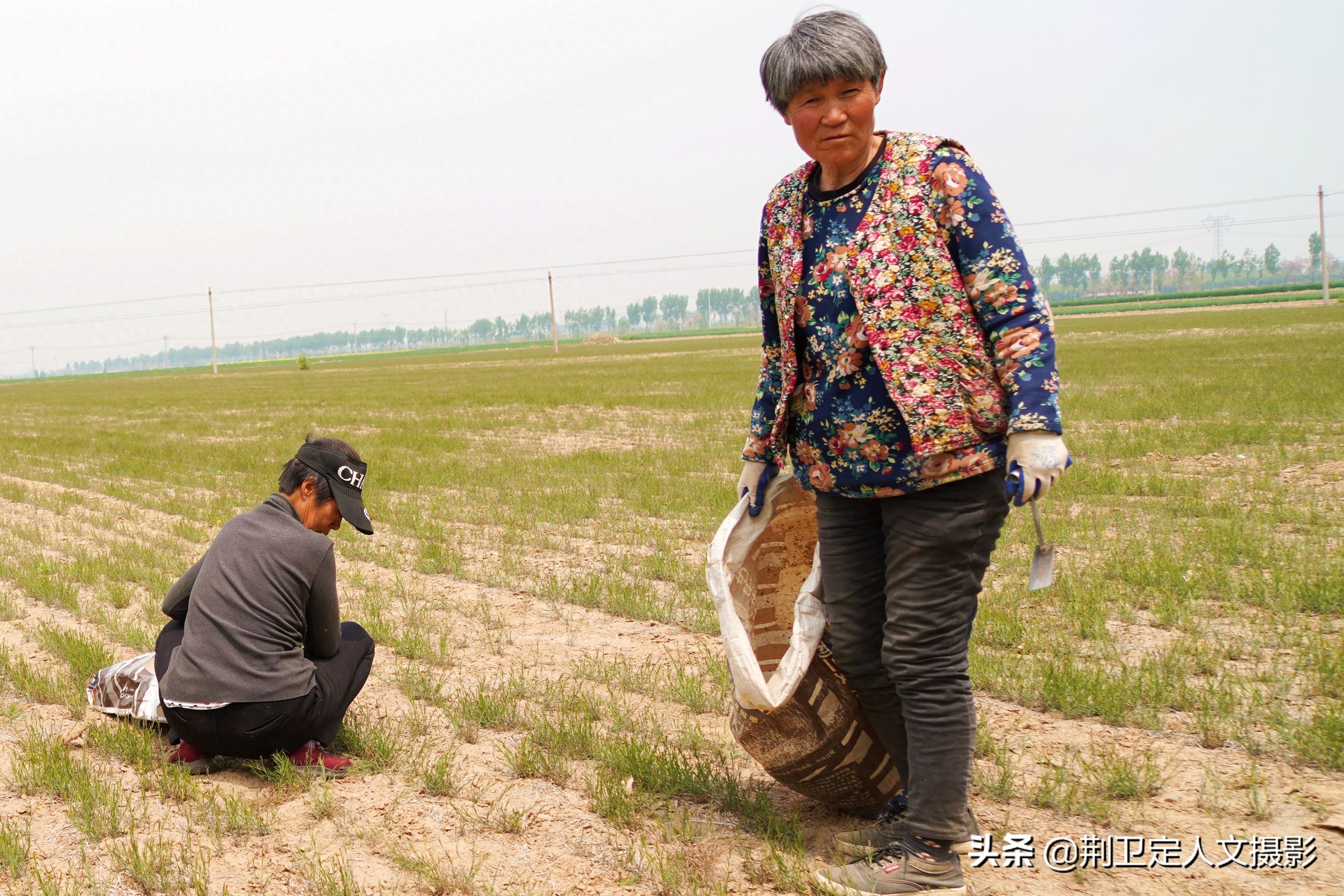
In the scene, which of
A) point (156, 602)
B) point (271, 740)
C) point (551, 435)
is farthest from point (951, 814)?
point (551, 435)

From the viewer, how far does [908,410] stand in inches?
108

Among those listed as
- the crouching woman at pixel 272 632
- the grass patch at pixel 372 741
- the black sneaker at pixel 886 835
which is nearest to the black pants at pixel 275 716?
the crouching woman at pixel 272 632

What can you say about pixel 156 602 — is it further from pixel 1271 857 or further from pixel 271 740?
pixel 1271 857

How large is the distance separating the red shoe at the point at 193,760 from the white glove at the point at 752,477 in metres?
2.41

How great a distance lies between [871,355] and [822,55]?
2.67 feet

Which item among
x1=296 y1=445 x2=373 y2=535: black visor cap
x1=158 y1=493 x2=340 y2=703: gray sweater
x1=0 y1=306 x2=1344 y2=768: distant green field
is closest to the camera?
x1=158 y1=493 x2=340 y2=703: gray sweater

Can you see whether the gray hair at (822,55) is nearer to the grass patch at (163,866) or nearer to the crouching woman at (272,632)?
the crouching woman at (272,632)

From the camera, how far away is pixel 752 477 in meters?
3.45

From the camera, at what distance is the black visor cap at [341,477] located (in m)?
3.97

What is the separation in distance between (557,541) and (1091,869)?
5.96 metres

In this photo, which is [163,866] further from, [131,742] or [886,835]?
[886,835]

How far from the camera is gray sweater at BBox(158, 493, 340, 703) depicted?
380 centimetres

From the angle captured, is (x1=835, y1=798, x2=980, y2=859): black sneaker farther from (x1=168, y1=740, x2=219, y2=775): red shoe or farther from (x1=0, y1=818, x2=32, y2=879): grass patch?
(x1=0, y1=818, x2=32, y2=879): grass patch

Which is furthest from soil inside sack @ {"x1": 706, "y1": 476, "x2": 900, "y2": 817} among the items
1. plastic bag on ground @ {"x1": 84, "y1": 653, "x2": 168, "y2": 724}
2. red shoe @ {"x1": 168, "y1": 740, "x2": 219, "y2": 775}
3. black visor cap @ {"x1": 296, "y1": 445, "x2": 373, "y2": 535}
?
plastic bag on ground @ {"x1": 84, "y1": 653, "x2": 168, "y2": 724}
